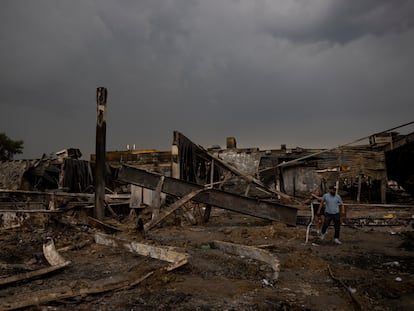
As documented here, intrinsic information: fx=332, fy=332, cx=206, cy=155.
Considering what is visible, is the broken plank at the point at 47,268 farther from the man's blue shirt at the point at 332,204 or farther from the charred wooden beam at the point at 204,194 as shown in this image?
the man's blue shirt at the point at 332,204

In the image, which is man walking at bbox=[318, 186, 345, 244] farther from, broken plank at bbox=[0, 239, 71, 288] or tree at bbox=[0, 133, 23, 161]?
tree at bbox=[0, 133, 23, 161]

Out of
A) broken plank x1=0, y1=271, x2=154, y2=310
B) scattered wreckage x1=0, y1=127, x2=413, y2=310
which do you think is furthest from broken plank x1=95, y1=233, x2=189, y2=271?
broken plank x1=0, y1=271, x2=154, y2=310

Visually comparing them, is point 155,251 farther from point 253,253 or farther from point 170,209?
point 170,209

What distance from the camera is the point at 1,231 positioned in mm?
7355

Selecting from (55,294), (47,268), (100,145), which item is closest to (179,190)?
(100,145)

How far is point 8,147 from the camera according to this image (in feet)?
112

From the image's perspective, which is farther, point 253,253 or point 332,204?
point 332,204

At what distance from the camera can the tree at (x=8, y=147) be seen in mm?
33656

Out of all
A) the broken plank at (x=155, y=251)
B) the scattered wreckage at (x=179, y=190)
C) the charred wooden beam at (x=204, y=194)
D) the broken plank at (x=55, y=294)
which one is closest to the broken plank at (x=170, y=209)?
Answer: the scattered wreckage at (x=179, y=190)

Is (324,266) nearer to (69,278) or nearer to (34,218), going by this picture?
(69,278)

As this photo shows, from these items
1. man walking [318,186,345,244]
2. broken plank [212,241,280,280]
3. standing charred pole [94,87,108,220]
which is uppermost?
standing charred pole [94,87,108,220]

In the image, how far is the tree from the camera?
3366 cm

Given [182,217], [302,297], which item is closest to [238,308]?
[302,297]

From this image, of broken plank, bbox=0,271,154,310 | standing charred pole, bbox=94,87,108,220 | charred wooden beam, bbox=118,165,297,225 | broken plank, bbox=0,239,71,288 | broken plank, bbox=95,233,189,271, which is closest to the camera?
broken plank, bbox=0,271,154,310
